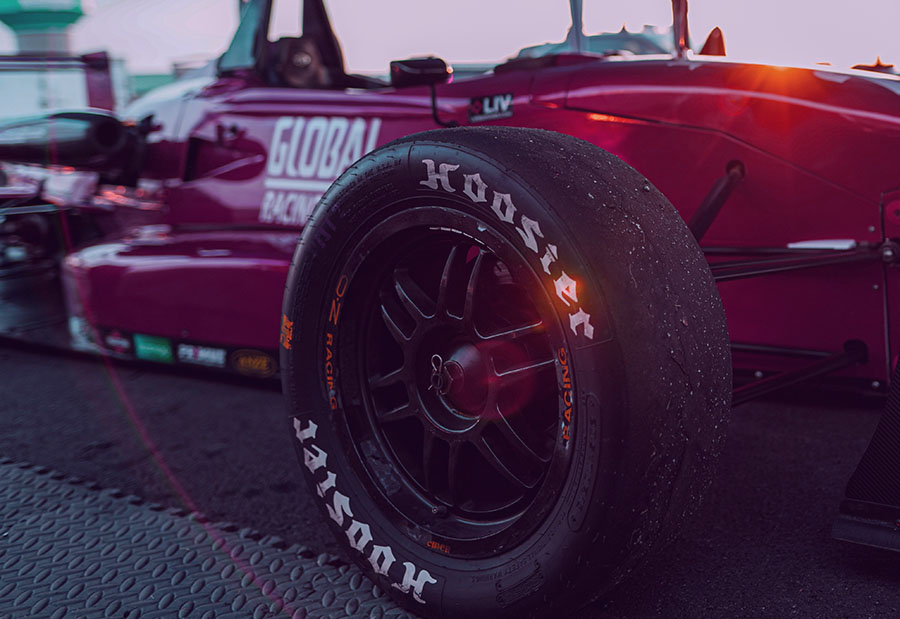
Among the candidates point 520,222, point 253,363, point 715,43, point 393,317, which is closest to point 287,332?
point 393,317

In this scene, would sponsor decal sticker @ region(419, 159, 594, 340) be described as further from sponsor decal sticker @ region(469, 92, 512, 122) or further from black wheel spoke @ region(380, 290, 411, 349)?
sponsor decal sticker @ region(469, 92, 512, 122)

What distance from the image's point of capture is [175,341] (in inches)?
132

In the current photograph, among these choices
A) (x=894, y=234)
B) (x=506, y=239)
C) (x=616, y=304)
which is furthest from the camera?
(x=894, y=234)

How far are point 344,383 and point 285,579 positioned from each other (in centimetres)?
45

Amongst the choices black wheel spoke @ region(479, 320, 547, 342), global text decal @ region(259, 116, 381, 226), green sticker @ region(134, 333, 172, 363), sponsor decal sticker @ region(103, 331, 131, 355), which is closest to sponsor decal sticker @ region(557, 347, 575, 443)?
black wheel spoke @ region(479, 320, 547, 342)

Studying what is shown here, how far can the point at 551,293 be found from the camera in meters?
1.38

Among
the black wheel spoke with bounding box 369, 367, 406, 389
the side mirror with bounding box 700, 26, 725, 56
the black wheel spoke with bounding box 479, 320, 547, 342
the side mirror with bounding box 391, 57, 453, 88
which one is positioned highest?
the side mirror with bounding box 700, 26, 725, 56

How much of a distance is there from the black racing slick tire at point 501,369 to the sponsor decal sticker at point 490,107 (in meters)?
0.93

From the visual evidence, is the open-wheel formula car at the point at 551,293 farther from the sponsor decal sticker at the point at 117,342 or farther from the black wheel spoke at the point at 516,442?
the sponsor decal sticker at the point at 117,342

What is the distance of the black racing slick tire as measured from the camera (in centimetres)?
132

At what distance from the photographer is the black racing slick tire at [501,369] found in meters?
1.32

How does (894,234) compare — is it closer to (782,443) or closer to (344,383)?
(782,443)

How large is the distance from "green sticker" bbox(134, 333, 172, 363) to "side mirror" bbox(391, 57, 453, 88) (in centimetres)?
167

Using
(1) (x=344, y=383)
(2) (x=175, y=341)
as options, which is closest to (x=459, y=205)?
(1) (x=344, y=383)
